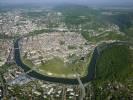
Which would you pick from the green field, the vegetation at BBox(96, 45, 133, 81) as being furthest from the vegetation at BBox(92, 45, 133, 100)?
the green field

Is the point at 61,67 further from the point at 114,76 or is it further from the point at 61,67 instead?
the point at 114,76

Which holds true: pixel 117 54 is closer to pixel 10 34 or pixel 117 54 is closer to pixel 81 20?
pixel 10 34

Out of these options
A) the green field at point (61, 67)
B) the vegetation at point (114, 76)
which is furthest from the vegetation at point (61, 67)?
the vegetation at point (114, 76)

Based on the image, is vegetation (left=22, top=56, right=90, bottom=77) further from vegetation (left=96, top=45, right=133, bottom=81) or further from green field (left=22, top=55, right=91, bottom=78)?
vegetation (left=96, top=45, right=133, bottom=81)

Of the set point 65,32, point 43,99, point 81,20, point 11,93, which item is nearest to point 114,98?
point 43,99

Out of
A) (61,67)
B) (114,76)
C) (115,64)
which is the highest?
(115,64)

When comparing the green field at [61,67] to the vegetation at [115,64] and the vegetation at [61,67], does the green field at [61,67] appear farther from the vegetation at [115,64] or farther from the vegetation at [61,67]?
the vegetation at [115,64]

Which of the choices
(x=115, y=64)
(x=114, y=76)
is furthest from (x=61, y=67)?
(x=114, y=76)

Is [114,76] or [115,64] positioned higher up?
[115,64]

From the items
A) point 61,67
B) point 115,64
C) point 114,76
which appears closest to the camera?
point 114,76

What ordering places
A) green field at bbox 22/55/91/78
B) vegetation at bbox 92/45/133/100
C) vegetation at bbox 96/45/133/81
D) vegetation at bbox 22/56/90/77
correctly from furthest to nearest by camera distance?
vegetation at bbox 22/56/90/77
green field at bbox 22/55/91/78
vegetation at bbox 96/45/133/81
vegetation at bbox 92/45/133/100

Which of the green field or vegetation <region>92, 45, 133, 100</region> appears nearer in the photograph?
vegetation <region>92, 45, 133, 100</region>
